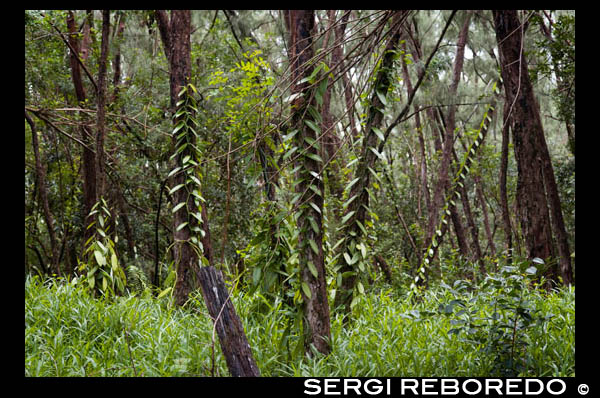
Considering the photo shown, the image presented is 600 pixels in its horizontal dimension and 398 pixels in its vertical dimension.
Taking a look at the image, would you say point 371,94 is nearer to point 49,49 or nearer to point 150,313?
point 150,313

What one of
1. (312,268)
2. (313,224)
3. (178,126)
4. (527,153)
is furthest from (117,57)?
(312,268)

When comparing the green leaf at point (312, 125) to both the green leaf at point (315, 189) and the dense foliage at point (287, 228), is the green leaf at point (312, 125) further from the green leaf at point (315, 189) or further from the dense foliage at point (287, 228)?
the green leaf at point (315, 189)

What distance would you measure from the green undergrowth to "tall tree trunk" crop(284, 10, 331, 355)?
127mm

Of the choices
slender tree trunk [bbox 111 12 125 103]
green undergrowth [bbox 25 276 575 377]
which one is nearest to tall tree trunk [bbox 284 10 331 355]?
green undergrowth [bbox 25 276 575 377]

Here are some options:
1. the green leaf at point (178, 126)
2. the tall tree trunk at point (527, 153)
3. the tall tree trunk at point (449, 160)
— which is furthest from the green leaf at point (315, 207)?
the tall tree trunk at point (449, 160)

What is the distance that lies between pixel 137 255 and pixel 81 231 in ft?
3.45

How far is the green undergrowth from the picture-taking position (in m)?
2.96

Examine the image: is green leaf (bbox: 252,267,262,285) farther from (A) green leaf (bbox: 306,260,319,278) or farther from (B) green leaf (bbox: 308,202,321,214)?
(B) green leaf (bbox: 308,202,321,214)

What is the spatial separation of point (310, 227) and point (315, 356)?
76 cm

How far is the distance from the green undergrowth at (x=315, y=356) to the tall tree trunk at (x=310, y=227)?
13cm

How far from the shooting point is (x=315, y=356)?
3.11 meters

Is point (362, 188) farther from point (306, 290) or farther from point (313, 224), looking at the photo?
point (306, 290)

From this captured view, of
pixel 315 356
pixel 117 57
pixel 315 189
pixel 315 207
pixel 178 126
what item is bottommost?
pixel 315 356
